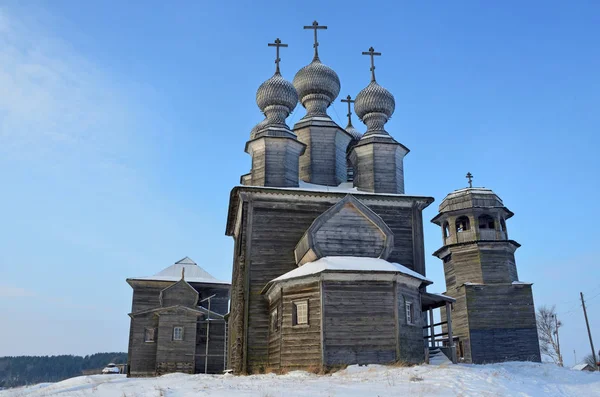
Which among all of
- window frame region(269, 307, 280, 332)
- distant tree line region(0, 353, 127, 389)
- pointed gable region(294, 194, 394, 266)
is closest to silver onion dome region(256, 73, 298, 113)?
pointed gable region(294, 194, 394, 266)

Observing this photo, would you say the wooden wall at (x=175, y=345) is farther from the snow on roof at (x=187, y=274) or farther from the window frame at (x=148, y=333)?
the snow on roof at (x=187, y=274)

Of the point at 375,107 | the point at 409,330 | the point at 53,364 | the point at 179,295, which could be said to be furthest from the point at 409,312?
the point at 53,364

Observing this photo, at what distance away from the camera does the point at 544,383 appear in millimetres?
13523

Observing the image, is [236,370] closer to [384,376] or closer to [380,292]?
[380,292]

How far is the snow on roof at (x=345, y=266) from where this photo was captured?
1652 cm

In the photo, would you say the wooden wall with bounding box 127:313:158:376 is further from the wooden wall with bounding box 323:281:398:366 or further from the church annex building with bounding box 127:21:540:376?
the wooden wall with bounding box 323:281:398:366

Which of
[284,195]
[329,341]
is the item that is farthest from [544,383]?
[284,195]

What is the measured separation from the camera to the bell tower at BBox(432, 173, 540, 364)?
28.1 meters

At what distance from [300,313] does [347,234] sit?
3.30 metres

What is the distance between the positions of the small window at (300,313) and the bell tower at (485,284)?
1396 cm

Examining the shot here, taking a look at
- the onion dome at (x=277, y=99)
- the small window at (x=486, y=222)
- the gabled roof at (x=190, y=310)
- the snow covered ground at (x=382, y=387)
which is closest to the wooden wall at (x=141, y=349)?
the gabled roof at (x=190, y=310)

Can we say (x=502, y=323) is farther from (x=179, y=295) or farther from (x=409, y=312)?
(x=179, y=295)

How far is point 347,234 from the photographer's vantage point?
1852 cm

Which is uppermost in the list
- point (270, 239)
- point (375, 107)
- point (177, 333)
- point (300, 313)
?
point (375, 107)
